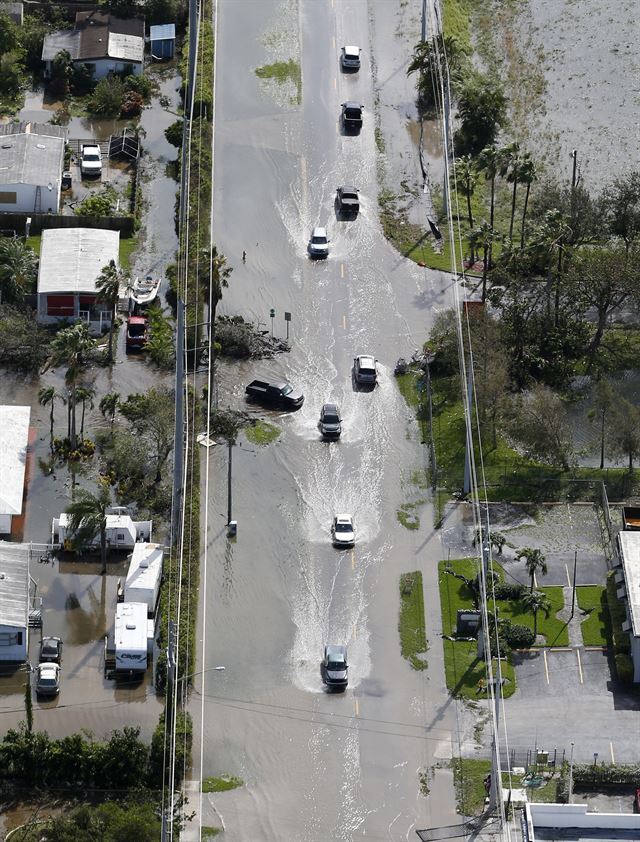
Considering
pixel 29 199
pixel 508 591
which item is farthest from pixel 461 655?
pixel 29 199

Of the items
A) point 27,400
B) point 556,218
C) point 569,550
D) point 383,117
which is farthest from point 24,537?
point 383,117

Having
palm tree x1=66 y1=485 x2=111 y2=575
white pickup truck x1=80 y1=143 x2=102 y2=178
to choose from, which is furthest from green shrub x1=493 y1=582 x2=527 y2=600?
white pickup truck x1=80 y1=143 x2=102 y2=178

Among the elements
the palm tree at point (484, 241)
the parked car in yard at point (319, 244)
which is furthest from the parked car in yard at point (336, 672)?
the parked car in yard at point (319, 244)

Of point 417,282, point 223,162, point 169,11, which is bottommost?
point 417,282

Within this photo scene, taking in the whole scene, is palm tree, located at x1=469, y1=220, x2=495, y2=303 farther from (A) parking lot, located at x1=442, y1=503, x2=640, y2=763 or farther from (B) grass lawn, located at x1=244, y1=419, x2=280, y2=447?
(A) parking lot, located at x1=442, y1=503, x2=640, y2=763

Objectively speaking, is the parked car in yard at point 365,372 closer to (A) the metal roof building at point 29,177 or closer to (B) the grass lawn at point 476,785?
(A) the metal roof building at point 29,177

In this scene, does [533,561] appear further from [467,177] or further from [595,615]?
[467,177]

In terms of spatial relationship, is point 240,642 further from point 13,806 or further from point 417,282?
point 417,282
